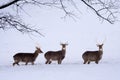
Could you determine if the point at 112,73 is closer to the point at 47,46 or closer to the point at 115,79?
the point at 115,79

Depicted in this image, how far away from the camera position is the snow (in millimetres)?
14172

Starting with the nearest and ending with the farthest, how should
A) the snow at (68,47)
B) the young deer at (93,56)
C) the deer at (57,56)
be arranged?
the snow at (68,47) < the young deer at (93,56) < the deer at (57,56)

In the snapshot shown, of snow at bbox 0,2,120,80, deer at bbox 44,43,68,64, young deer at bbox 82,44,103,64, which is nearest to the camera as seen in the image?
snow at bbox 0,2,120,80

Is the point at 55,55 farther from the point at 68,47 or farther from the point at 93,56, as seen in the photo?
the point at 68,47

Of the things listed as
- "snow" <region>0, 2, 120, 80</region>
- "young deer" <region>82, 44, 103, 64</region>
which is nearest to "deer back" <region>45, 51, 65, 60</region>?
"snow" <region>0, 2, 120, 80</region>

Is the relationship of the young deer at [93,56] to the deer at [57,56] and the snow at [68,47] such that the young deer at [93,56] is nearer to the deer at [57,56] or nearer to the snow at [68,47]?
the snow at [68,47]

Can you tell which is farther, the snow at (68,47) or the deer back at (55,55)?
the deer back at (55,55)

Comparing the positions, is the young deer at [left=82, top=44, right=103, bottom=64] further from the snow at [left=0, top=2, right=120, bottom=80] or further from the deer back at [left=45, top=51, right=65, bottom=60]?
the deer back at [left=45, top=51, right=65, bottom=60]

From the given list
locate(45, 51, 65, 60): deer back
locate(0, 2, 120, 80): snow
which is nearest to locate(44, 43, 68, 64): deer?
locate(45, 51, 65, 60): deer back

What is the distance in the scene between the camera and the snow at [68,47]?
1417 centimetres

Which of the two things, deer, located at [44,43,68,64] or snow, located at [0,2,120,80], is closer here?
snow, located at [0,2,120,80]

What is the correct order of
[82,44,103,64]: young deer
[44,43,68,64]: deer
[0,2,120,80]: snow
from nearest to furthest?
[0,2,120,80]: snow
[82,44,103,64]: young deer
[44,43,68,64]: deer

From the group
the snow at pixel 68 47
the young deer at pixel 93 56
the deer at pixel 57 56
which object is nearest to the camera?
the snow at pixel 68 47

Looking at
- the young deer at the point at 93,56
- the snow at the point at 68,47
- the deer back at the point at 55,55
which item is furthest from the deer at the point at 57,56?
the young deer at the point at 93,56
